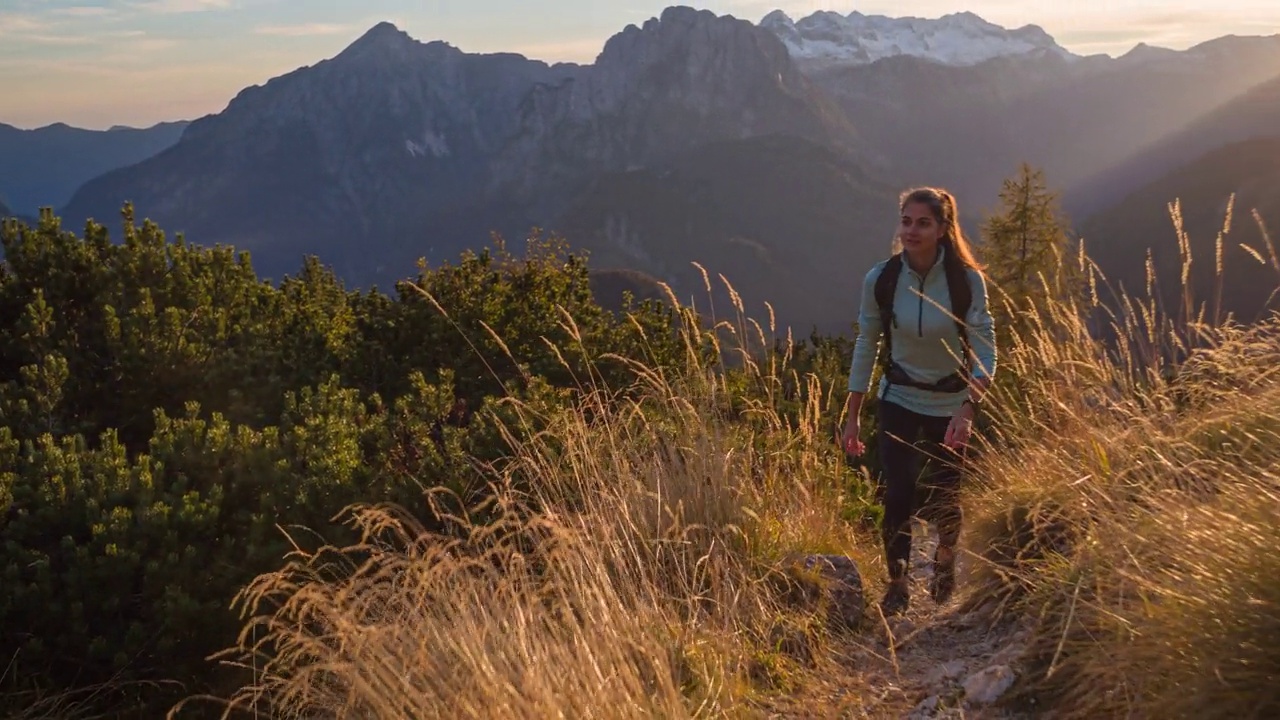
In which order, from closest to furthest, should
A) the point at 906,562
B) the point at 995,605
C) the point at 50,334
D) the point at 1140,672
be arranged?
the point at 1140,672, the point at 995,605, the point at 906,562, the point at 50,334

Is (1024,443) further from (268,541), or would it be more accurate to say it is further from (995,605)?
(268,541)

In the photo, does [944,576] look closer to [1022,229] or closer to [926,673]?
[926,673]

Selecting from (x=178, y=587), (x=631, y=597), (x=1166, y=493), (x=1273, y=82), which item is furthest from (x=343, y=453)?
(x=1273, y=82)

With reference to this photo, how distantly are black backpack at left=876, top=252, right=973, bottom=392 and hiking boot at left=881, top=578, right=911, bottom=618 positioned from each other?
0.94 metres

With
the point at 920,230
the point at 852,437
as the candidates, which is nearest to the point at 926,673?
the point at 852,437

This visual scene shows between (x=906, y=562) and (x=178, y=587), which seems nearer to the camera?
(x=906, y=562)

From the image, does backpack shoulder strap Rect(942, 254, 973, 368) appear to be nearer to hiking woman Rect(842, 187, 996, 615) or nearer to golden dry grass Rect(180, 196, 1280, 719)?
hiking woman Rect(842, 187, 996, 615)

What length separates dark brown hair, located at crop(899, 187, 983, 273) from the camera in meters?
4.31

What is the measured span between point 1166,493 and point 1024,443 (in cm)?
203

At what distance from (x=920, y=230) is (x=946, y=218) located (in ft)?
0.51

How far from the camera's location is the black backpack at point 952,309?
4.26 metres

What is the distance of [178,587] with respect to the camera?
515 centimetres

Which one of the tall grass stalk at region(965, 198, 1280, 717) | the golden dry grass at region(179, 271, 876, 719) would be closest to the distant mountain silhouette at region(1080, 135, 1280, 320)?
the tall grass stalk at region(965, 198, 1280, 717)

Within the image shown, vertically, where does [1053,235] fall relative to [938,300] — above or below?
below
